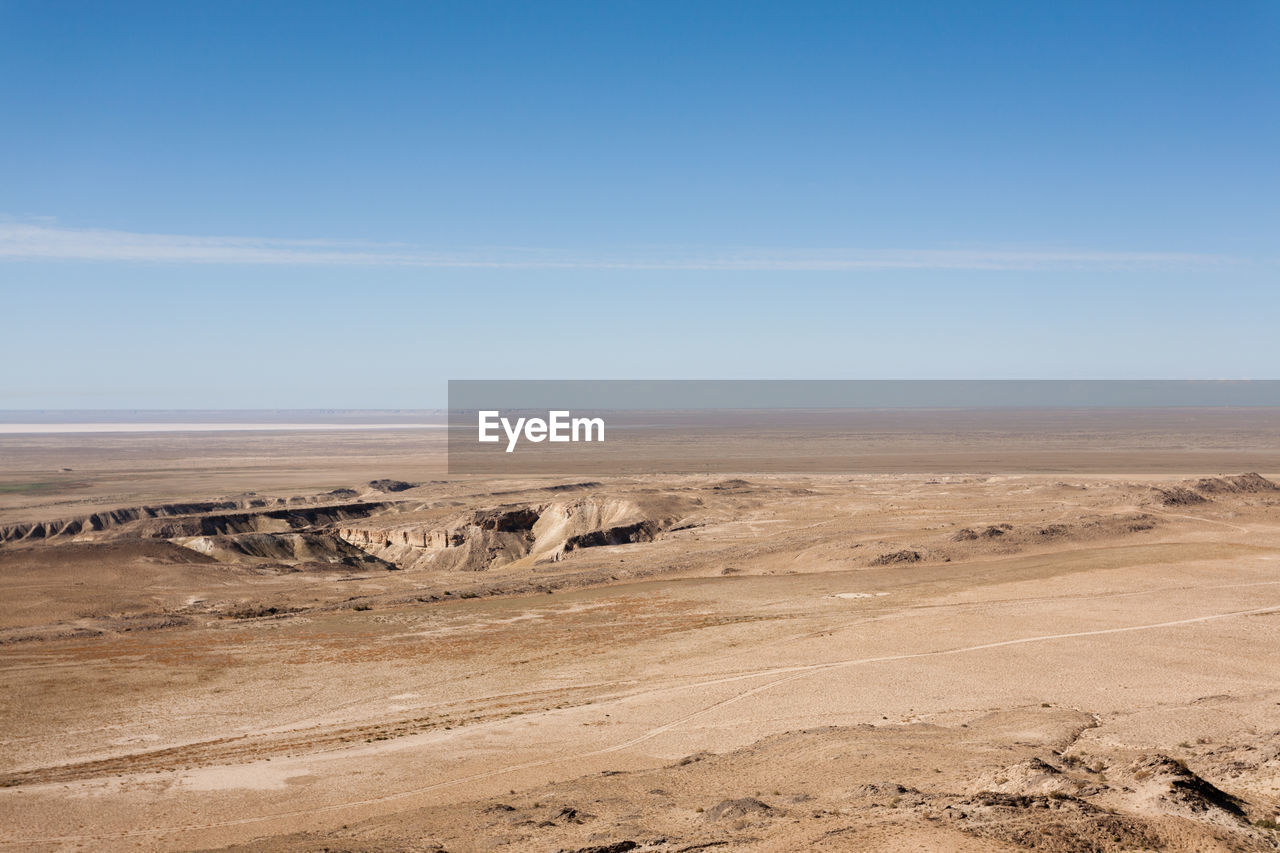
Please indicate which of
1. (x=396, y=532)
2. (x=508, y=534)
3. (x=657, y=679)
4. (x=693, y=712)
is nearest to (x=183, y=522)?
(x=396, y=532)

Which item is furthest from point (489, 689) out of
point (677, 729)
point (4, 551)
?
point (4, 551)

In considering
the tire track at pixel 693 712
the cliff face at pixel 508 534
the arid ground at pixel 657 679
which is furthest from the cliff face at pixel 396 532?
the tire track at pixel 693 712

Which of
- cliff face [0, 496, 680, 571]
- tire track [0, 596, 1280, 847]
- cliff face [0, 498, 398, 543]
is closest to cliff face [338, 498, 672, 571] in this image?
cliff face [0, 496, 680, 571]

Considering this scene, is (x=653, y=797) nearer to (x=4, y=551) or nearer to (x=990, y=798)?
(x=990, y=798)

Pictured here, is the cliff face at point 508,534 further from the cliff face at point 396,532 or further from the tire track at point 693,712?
the tire track at point 693,712

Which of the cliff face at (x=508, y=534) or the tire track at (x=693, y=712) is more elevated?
the tire track at (x=693, y=712)

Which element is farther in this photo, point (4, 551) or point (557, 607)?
point (4, 551)
